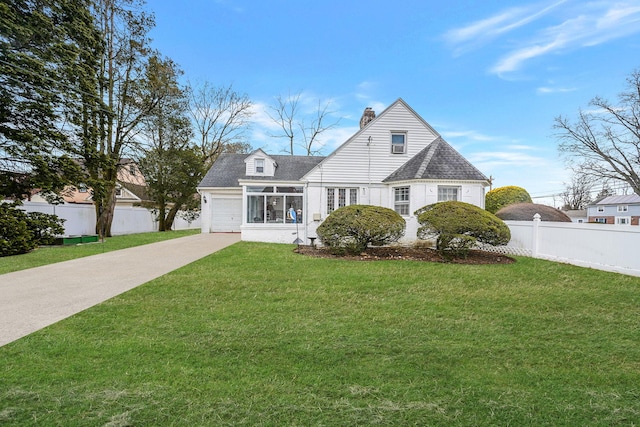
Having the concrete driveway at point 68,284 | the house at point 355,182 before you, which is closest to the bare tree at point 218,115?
the house at point 355,182

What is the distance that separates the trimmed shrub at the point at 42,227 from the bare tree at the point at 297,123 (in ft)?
69.1

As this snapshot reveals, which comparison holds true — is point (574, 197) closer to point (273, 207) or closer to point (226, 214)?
point (226, 214)

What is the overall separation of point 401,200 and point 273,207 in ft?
18.5

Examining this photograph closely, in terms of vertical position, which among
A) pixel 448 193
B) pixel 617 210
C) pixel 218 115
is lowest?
pixel 617 210

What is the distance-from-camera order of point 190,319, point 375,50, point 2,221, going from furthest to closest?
point 375,50 → point 2,221 → point 190,319

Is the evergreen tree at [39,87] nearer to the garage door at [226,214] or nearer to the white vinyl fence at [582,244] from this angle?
the garage door at [226,214]

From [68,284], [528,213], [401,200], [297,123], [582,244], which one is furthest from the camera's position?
[297,123]

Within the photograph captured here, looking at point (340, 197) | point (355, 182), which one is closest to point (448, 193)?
point (355, 182)

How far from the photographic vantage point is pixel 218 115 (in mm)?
30297

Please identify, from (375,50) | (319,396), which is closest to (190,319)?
(319,396)

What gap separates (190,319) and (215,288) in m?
1.75

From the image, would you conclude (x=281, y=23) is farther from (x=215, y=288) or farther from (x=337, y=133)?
(x=337, y=133)

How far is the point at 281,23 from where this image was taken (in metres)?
14.8

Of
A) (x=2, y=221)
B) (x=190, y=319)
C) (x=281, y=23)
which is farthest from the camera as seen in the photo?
(x=281, y=23)
